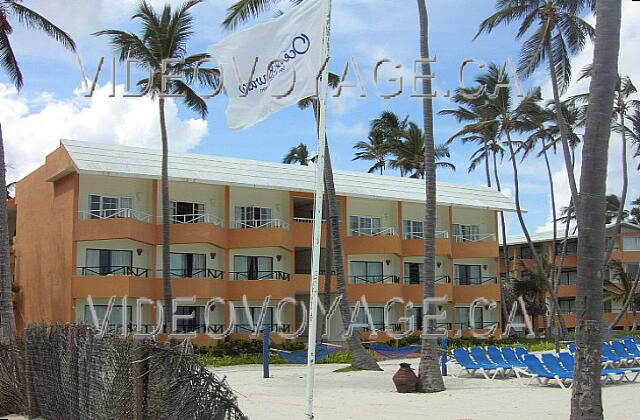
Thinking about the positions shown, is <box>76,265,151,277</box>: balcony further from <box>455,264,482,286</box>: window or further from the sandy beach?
<box>455,264,482,286</box>: window

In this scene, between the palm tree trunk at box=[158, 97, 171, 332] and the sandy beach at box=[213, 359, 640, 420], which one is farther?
the palm tree trunk at box=[158, 97, 171, 332]

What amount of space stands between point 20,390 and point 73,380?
123 inches

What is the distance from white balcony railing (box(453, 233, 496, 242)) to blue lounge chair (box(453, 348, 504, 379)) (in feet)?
74.9

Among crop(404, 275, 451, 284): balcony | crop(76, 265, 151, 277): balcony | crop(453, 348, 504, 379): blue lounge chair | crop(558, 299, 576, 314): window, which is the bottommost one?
crop(453, 348, 504, 379): blue lounge chair

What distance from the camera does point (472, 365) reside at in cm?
2069

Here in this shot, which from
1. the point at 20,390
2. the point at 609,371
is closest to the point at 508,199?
the point at 609,371

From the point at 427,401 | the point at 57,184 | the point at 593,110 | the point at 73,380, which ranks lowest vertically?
the point at 427,401

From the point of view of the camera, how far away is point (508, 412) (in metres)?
13.6

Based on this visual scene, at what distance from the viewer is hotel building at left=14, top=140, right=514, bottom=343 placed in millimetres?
32031

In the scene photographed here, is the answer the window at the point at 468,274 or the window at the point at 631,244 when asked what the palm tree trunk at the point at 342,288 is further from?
the window at the point at 631,244

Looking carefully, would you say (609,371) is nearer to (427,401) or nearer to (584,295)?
(427,401)

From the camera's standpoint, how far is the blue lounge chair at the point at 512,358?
20359 mm

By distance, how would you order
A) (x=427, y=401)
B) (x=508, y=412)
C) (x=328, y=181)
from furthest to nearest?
(x=328, y=181) → (x=427, y=401) → (x=508, y=412)

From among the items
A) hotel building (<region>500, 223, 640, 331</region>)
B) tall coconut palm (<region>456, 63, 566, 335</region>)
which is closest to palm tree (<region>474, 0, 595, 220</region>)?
tall coconut palm (<region>456, 63, 566, 335</region>)
